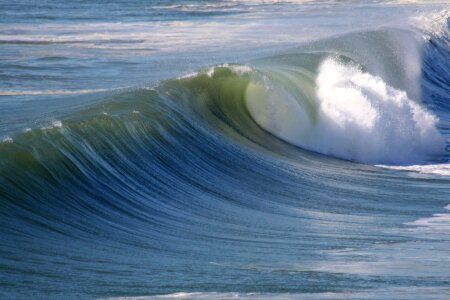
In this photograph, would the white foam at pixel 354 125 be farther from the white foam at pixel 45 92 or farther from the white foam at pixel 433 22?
the white foam at pixel 433 22

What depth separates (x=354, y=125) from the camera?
1625 centimetres

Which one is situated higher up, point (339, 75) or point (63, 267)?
point (339, 75)

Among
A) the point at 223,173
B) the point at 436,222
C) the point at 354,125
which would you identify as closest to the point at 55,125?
the point at 223,173

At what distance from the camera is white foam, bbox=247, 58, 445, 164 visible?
51.4 feet

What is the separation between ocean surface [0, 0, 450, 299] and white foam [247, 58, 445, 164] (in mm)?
29

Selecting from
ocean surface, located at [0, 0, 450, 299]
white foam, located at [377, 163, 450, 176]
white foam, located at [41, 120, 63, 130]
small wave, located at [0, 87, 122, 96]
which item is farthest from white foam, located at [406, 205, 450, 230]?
small wave, located at [0, 87, 122, 96]

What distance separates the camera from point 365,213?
1114 cm

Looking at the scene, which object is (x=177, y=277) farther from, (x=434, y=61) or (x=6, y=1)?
(x=6, y=1)

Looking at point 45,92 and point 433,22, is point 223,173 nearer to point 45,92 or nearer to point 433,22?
point 45,92

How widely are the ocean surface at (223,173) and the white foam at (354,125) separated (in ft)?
0.10

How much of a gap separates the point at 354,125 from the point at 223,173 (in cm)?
397

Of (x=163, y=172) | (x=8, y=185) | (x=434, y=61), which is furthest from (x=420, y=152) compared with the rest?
(x=434, y=61)

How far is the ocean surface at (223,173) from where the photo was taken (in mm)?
7449

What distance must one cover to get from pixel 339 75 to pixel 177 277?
38.0 ft
